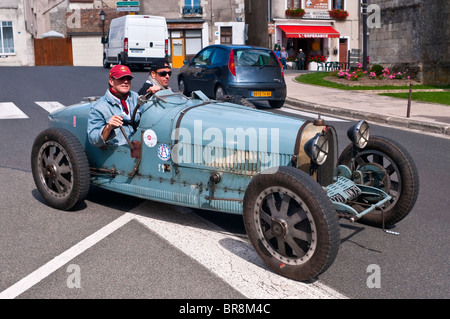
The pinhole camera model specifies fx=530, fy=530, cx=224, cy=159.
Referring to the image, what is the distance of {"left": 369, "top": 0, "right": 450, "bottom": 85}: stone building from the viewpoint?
21422 millimetres

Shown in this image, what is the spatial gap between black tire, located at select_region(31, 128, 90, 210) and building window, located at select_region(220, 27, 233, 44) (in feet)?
132

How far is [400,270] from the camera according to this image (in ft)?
13.2

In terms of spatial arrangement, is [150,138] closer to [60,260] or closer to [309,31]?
[60,260]

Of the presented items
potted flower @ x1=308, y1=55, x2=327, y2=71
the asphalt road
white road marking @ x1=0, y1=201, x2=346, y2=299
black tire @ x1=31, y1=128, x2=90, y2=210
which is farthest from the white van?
white road marking @ x1=0, y1=201, x2=346, y2=299

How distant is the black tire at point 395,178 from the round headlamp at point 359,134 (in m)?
0.11

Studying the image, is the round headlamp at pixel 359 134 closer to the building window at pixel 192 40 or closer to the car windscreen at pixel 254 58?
the car windscreen at pixel 254 58

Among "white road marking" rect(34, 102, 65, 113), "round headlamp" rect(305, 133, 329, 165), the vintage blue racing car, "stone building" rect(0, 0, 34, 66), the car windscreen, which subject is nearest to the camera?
the vintage blue racing car

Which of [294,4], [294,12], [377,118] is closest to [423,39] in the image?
[377,118]

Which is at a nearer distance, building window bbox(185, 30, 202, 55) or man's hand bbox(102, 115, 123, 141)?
man's hand bbox(102, 115, 123, 141)

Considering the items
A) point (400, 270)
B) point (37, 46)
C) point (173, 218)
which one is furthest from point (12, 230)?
point (37, 46)

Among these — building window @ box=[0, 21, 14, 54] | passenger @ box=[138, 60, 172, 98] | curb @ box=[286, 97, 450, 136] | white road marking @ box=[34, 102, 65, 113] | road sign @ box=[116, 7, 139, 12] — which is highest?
road sign @ box=[116, 7, 139, 12]

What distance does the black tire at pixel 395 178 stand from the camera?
477 cm

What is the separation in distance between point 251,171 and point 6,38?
138 feet

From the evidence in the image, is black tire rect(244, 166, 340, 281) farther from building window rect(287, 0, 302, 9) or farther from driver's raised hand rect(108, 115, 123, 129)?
building window rect(287, 0, 302, 9)
